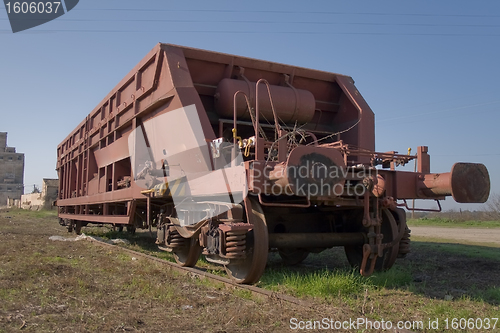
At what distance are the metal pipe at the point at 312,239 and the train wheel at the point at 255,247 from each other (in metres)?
0.40

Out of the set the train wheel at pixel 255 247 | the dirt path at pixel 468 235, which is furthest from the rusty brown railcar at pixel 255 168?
→ the dirt path at pixel 468 235

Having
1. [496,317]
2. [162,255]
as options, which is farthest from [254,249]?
[162,255]

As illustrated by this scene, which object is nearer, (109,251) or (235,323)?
(235,323)

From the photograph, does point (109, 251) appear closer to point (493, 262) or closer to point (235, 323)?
point (235, 323)

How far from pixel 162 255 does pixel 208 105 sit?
136 inches

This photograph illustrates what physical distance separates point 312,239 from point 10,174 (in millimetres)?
83325

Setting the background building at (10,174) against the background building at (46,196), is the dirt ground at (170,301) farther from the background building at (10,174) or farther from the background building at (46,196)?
the background building at (10,174)

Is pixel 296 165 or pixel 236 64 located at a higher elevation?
pixel 236 64

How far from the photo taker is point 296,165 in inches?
158

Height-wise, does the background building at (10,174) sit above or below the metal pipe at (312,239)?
above

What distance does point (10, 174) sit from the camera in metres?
76.0

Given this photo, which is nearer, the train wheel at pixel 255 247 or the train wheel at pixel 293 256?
the train wheel at pixel 255 247

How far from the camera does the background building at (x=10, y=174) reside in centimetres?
7481

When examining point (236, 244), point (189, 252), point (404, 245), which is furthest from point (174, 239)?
point (404, 245)
